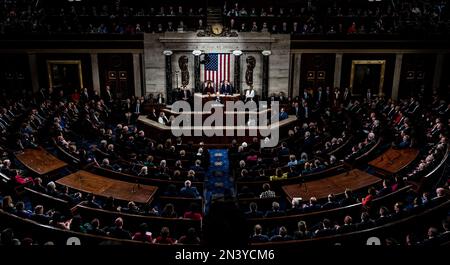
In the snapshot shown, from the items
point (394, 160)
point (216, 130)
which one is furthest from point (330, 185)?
point (216, 130)

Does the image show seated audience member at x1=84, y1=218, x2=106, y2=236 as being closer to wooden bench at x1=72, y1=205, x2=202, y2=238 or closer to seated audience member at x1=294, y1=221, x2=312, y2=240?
wooden bench at x1=72, y1=205, x2=202, y2=238

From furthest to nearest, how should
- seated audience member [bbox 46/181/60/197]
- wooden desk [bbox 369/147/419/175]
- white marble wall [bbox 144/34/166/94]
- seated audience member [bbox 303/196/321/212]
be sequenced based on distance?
white marble wall [bbox 144/34/166/94] < wooden desk [bbox 369/147/419/175] < seated audience member [bbox 46/181/60/197] < seated audience member [bbox 303/196/321/212]

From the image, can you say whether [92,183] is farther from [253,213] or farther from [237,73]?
[237,73]

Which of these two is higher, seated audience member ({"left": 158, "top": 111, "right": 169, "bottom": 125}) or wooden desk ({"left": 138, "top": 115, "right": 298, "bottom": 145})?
seated audience member ({"left": 158, "top": 111, "right": 169, "bottom": 125})

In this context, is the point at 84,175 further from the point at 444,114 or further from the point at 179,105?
the point at 444,114

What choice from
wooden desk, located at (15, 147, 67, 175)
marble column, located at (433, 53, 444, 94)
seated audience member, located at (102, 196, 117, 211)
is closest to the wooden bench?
seated audience member, located at (102, 196, 117, 211)

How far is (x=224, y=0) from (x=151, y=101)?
6.98 metres

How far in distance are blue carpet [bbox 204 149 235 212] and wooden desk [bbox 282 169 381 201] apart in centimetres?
178

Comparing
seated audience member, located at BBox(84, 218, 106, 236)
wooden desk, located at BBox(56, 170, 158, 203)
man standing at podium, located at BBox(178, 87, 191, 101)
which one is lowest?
wooden desk, located at BBox(56, 170, 158, 203)

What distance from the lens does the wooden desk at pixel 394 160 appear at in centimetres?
1116

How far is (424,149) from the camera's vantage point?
42.9ft

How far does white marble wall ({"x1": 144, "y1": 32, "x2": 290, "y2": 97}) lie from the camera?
1997 centimetres

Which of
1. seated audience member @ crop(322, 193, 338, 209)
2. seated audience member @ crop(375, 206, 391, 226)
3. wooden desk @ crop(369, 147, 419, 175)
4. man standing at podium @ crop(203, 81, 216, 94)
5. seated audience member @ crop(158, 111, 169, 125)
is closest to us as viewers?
seated audience member @ crop(375, 206, 391, 226)
